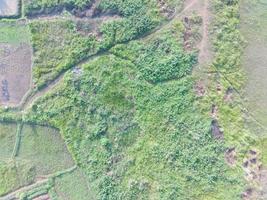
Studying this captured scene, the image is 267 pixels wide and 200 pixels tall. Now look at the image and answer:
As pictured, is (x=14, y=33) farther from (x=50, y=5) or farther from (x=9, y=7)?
(x=50, y=5)

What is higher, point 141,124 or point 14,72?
point 14,72

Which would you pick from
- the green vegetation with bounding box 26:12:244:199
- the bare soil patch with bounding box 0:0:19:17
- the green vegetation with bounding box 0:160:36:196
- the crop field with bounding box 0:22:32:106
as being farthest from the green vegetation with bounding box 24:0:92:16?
the green vegetation with bounding box 0:160:36:196

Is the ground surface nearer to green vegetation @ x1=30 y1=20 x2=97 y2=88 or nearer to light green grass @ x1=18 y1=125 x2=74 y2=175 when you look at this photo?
green vegetation @ x1=30 y1=20 x2=97 y2=88

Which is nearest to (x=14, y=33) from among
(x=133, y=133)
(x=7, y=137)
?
(x=7, y=137)

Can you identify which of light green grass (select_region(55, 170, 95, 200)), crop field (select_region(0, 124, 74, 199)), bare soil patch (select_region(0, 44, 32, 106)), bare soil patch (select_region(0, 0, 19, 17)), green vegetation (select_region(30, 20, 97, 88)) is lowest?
light green grass (select_region(55, 170, 95, 200))

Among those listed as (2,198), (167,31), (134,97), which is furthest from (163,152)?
(2,198)

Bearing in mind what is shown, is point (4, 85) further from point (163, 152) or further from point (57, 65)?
point (163, 152)

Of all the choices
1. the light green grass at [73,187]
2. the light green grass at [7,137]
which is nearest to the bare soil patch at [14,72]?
the light green grass at [7,137]
